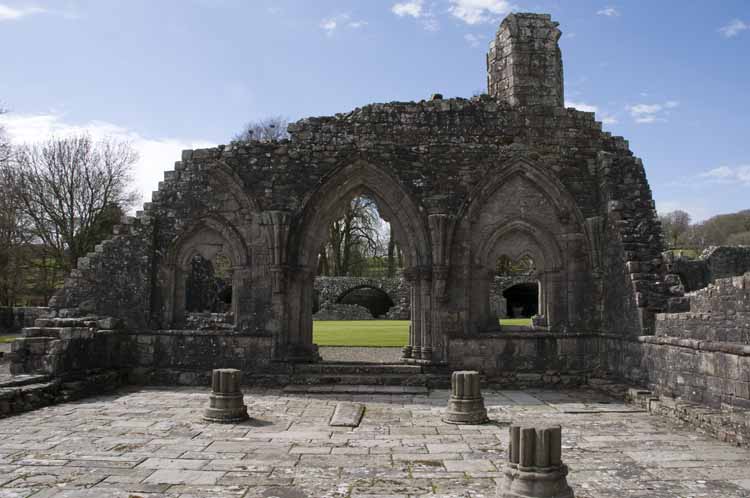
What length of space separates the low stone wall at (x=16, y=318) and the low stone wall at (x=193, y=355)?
55.0ft

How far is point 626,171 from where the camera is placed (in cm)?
1116

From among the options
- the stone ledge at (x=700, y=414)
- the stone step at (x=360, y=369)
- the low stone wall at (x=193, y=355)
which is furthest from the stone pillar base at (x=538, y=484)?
the low stone wall at (x=193, y=355)

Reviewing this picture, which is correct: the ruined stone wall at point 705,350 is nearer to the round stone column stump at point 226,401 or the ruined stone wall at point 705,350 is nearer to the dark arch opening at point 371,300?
the round stone column stump at point 226,401

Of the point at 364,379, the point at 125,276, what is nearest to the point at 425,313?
the point at 364,379

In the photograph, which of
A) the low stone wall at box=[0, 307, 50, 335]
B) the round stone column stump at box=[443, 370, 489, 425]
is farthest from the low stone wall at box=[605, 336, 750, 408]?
the low stone wall at box=[0, 307, 50, 335]

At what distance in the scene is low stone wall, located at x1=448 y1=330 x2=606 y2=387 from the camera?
11008mm

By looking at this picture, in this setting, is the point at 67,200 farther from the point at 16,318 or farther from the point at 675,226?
the point at 675,226

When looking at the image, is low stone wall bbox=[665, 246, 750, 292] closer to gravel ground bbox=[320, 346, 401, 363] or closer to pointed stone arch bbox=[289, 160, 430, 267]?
gravel ground bbox=[320, 346, 401, 363]

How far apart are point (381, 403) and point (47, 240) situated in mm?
20281

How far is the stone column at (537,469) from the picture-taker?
4.55 m

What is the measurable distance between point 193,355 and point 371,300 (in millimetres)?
24029

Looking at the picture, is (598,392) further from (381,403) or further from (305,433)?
(305,433)

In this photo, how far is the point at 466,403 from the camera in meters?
7.89

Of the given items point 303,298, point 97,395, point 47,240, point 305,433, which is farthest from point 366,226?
point 305,433
